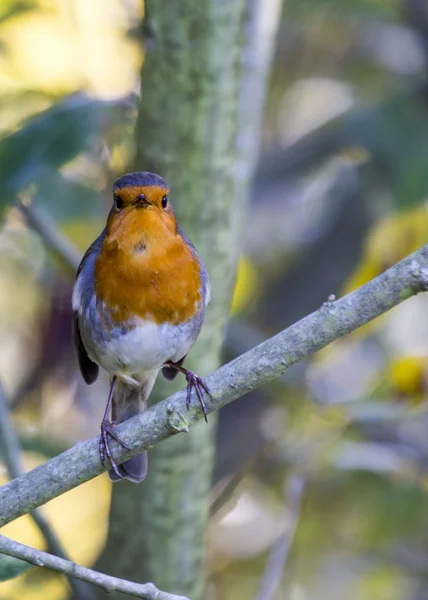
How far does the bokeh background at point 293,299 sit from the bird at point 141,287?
73 centimetres

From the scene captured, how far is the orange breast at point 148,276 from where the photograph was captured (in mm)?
2865

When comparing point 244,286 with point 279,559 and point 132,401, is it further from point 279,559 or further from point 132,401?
point 279,559

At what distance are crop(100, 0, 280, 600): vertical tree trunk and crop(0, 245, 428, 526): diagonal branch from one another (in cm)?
95

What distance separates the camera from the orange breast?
9.40ft

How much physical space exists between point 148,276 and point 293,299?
7.23 ft

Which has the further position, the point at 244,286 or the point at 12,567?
the point at 244,286

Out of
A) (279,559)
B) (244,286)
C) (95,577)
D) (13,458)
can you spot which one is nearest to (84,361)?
(13,458)

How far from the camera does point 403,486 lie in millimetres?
4453

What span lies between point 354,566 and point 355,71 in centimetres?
309

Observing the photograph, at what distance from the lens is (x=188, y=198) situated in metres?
3.11

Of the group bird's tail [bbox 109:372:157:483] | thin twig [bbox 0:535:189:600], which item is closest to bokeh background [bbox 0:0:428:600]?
bird's tail [bbox 109:372:157:483]

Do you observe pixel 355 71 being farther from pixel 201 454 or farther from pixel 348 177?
pixel 201 454

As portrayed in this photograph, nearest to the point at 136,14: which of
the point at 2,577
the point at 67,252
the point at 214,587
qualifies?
the point at 67,252

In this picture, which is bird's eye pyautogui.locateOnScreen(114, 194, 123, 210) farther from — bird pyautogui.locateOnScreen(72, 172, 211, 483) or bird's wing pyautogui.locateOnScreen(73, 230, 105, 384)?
bird's wing pyautogui.locateOnScreen(73, 230, 105, 384)
